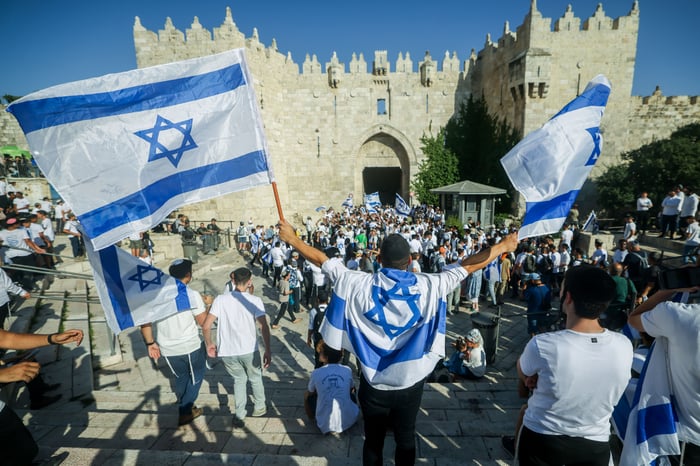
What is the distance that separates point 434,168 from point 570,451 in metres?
20.7

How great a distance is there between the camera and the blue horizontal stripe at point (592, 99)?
→ 2768 mm

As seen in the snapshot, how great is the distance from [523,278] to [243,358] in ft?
23.3

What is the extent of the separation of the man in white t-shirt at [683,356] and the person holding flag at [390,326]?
894mm

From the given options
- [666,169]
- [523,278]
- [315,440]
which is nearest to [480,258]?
[315,440]

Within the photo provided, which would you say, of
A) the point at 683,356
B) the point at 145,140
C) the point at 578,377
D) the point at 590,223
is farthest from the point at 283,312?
the point at 590,223

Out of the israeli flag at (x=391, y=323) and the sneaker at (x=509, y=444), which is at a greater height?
the israeli flag at (x=391, y=323)

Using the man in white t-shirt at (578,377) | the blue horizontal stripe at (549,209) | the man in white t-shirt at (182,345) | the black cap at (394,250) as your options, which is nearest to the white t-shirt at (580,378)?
the man in white t-shirt at (578,377)

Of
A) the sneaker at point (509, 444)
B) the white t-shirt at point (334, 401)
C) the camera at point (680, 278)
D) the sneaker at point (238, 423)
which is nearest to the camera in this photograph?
the camera at point (680, 278)

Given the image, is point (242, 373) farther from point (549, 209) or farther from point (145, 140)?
point (549, 209)

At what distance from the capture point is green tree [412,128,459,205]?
68.9 feet

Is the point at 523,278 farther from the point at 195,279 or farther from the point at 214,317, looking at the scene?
the point at 195,279

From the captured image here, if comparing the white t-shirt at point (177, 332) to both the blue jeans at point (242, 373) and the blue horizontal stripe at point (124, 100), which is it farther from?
the blue horizontal stripe at point (124, 100)

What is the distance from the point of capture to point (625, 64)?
51.2 ft

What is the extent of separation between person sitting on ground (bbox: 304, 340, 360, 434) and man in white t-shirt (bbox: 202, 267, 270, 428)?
67cm
